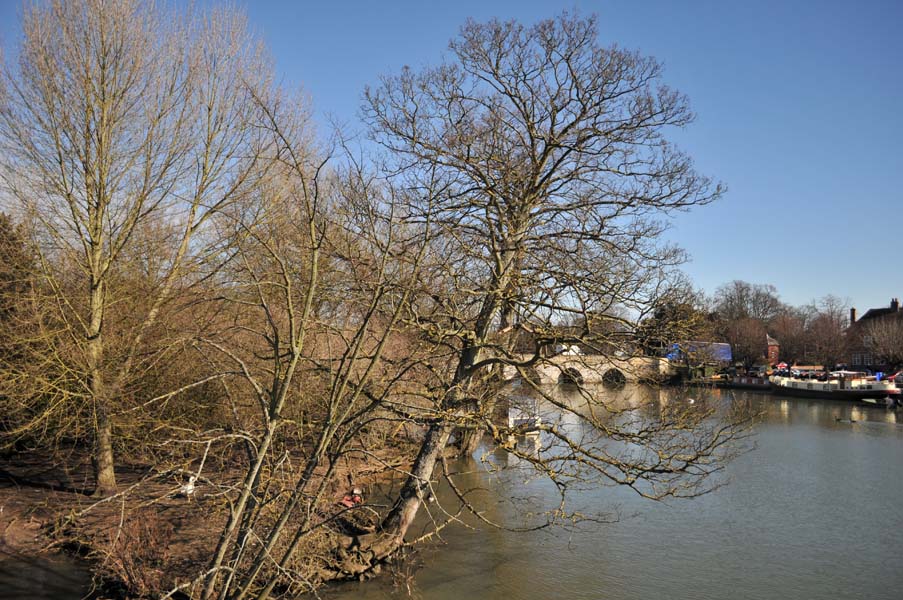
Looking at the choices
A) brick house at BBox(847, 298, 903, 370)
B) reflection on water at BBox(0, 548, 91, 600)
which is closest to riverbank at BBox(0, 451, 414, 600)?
reflection on water at BBox(0, 548, 91, 600)

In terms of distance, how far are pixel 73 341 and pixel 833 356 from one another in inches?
2338

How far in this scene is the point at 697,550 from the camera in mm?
11367

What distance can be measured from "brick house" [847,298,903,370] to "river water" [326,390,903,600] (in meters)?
51.3

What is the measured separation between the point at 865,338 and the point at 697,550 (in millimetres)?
57687

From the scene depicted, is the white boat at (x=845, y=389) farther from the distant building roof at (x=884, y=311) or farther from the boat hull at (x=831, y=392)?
the distant building roof at (x=884, y=311)

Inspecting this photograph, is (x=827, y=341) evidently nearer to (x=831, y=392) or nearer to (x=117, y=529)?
→ (x=831, y=392)

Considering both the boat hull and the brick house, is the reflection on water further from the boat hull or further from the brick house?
the brick house

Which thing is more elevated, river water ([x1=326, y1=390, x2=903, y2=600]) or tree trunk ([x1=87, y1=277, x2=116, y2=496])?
tree trunk ([x1=87, y1=277, x2=116, y2=496])

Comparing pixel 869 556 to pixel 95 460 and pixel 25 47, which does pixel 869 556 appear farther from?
pixel 25 47

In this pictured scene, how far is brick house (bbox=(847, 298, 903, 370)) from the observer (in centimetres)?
6290

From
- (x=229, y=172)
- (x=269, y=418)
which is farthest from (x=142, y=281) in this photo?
(x=269, y=418)

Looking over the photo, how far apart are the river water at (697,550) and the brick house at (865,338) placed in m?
51.3

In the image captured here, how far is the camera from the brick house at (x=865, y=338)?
206 ft

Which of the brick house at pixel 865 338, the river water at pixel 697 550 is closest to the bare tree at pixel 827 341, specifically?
the brick house at pixel 865 338
